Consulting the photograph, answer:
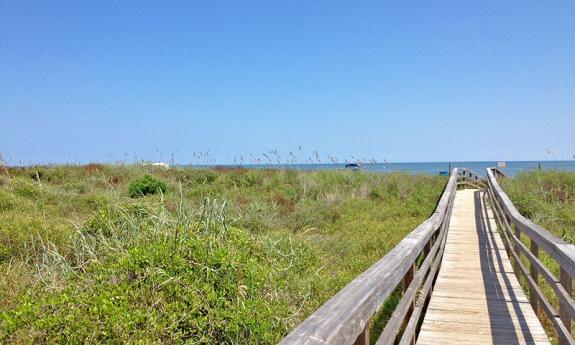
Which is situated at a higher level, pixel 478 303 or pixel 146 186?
pixel 146 186

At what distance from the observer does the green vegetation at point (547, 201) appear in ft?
31.0

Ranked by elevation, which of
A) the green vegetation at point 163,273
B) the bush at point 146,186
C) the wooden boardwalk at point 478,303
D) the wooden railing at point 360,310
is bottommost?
the wooden boardwalk at point 478,303

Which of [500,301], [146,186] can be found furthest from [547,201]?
[146,186]

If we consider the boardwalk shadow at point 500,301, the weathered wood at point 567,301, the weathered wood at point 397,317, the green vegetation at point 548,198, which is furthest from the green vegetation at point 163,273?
the green vegetation at point 548,198

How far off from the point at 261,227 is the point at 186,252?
5.69 metres

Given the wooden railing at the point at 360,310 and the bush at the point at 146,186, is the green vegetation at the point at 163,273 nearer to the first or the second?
the wooden railing at the point at 360,310

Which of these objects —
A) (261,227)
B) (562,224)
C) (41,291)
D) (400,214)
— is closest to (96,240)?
(41,291)

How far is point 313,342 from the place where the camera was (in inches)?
53.9

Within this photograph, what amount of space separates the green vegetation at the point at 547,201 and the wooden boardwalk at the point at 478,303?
24.5 inches

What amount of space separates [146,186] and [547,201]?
14.1 metres

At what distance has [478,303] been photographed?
16.9 ft

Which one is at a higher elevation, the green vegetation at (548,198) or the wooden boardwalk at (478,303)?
the green vegetation at (548,198)

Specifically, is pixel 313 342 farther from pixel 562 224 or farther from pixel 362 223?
pixel 562 224

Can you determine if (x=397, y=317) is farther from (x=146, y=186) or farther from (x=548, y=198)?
(x=548, y=198)
